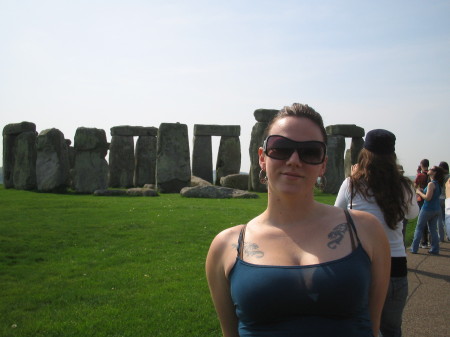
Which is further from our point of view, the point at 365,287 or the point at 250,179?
the point at 250,179

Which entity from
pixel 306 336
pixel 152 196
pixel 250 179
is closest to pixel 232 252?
pixel 306 336

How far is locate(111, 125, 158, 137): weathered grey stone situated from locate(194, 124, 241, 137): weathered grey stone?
2.37 m

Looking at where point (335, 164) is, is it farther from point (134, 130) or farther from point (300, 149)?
point (300, 149)

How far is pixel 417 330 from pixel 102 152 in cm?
1459

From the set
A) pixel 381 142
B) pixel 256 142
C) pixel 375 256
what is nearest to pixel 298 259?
pixel 375 256

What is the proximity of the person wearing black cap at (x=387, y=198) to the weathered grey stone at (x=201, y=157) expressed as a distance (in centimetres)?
2140

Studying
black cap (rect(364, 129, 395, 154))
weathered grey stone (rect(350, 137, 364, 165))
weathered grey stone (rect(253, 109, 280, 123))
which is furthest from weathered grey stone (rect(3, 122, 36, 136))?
black cap (rect(364, 129, 395, 154))

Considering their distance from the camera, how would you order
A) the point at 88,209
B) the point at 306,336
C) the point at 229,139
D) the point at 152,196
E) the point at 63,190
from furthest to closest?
1. the point at 229,139
2. the point at 63,190
3. the point at 152,196
4. the point at 88,209
5. the point at 306,336

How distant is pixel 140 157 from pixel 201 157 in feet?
10.5

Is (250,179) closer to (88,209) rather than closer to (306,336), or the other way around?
(88,209)

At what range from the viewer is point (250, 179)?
759 inches

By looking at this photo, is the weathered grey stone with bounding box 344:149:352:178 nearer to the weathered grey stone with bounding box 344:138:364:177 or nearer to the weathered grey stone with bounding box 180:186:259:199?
the weathered grey stone with bounding box 344:138:364:177

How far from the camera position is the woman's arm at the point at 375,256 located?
181 centimetres

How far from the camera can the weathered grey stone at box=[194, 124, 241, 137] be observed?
2442cm
